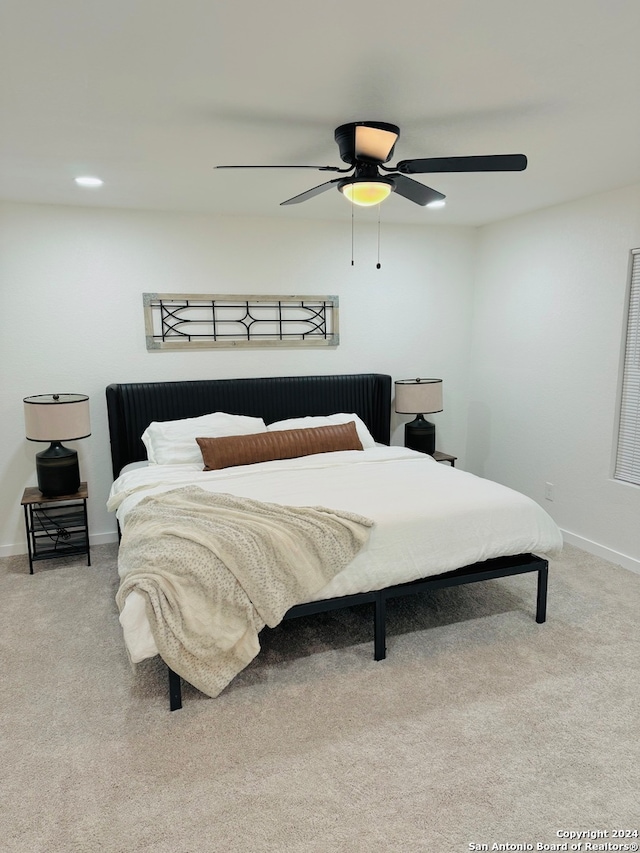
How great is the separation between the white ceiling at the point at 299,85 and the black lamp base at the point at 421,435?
2146 millimetres

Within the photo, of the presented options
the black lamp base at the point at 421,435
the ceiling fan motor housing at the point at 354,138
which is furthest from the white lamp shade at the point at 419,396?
the ceiling fan motor housing at the point at 354,138

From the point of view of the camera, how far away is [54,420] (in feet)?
12.3

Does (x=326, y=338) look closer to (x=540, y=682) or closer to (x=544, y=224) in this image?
(x=544, y=224)

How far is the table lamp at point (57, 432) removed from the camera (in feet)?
12.2

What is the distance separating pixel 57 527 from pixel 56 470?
0.61m

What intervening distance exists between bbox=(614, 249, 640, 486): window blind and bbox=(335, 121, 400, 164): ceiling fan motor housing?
2.16 m

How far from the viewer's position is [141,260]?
4.28 metres

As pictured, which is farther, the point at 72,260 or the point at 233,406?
the point at 233,406

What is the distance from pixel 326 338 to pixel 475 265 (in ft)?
5.51

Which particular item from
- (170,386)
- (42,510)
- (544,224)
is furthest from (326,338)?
(42,510)

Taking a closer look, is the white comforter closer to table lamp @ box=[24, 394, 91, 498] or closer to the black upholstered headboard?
table lamp @ box=[24, 394, 91, 498]

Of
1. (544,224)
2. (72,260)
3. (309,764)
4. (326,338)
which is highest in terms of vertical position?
(544,224)

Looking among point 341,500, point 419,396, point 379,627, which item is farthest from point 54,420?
point 419,396

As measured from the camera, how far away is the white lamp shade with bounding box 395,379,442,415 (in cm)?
471
